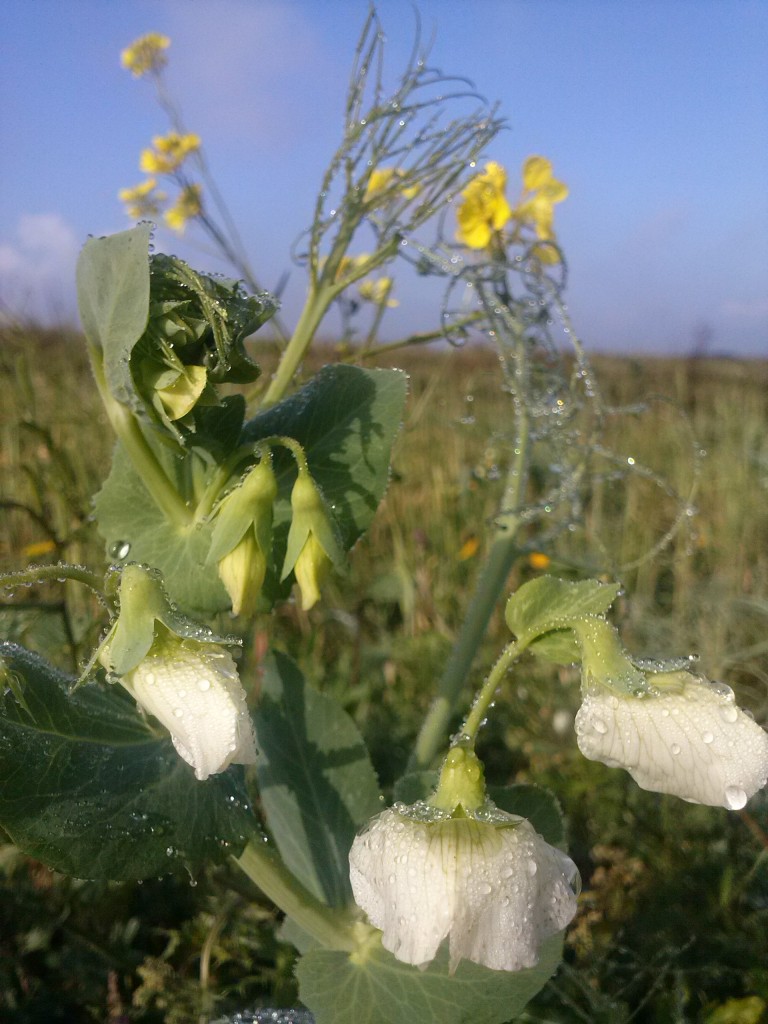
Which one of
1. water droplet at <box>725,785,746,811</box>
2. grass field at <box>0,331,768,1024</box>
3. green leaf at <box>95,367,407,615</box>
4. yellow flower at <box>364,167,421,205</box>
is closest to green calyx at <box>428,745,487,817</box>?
water droplet at <box>725,785,746,811</box>

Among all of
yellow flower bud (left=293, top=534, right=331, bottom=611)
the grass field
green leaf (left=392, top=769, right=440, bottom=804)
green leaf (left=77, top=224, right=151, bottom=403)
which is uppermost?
green leaf (left=77, top=224, right=151, bottom=403)

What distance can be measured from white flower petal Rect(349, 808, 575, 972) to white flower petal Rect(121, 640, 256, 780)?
14cm

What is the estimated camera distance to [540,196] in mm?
1522

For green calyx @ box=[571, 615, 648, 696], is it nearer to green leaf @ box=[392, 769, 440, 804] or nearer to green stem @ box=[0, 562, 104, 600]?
green leaf @ box=[392, 769, 440, 804]

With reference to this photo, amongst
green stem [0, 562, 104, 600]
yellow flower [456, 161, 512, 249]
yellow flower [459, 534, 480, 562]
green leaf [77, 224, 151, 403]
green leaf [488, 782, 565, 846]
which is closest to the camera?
green stem [0, 562, 104, 600]

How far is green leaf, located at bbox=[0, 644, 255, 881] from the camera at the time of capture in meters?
0.75

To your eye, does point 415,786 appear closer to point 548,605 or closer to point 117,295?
point 548,605

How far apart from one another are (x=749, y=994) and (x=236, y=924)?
30.0 inches

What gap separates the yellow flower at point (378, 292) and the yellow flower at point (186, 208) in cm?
37

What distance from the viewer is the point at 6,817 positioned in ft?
2.36

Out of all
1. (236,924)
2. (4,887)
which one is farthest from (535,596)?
(4,887)

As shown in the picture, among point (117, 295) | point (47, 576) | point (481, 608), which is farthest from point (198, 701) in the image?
point (481, 608)

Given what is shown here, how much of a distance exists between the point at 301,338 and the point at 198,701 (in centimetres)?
69

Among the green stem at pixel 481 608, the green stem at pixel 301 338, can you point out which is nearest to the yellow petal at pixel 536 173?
the green stem at pixel 481 608
